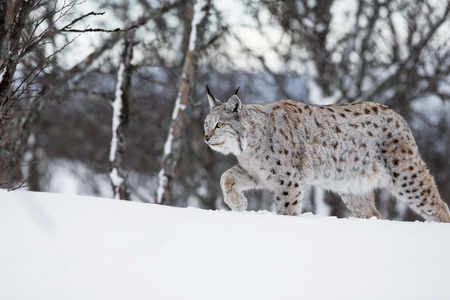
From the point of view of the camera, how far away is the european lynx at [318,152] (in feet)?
21.6

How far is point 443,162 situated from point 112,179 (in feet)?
37.4

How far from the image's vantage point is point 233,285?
3621 millimetres

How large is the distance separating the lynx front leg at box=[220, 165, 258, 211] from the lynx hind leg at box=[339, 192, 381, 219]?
1.41m

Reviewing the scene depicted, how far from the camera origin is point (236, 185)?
22.2ft

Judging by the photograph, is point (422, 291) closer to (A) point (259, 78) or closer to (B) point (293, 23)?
(B) point (293, 23)

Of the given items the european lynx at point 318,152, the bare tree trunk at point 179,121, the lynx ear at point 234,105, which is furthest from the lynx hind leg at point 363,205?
the bare tree trunk at point 179,121

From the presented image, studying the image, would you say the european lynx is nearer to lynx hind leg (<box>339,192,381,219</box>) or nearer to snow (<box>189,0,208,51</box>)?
lynx hind leg (<box>339,192,381,219</box>)

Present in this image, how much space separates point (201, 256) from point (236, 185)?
285cm

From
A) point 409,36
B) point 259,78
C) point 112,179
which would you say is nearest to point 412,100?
point 409,36

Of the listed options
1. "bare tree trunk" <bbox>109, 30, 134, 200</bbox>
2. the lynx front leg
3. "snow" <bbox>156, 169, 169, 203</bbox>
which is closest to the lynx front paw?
the lynx front leg

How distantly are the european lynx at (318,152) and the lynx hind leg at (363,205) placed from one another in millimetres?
12

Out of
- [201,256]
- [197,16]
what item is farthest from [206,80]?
[201,256]

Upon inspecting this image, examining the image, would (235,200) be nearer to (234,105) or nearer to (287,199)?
(287,199)

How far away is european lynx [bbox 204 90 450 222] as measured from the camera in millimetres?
6582
